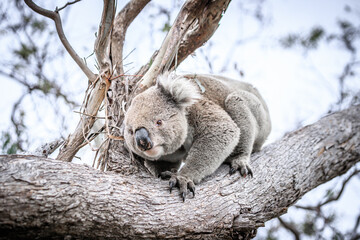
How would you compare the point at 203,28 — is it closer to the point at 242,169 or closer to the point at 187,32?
the point at 187,32

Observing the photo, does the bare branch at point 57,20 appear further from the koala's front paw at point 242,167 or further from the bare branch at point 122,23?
the koala's front paw at point 242,167

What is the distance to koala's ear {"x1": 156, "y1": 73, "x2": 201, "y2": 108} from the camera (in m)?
3.21

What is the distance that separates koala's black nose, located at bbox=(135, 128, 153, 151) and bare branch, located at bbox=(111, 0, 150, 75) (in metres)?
1.14

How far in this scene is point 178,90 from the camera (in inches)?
126

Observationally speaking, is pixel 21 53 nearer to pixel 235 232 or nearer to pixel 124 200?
pixel 124 200

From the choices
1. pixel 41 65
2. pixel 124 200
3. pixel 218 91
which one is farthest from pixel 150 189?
pixel 41 65

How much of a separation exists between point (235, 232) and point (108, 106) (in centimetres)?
188

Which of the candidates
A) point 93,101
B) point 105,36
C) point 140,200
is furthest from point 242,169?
point 105,36

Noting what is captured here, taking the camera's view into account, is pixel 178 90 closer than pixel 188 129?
Yes

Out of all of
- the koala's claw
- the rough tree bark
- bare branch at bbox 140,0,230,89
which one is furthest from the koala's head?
the koala's claw

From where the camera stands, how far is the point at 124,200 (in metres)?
2.23

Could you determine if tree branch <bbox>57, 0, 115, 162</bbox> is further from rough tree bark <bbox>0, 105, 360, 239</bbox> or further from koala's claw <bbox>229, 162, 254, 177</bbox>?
koala's claw <bbox>229, 162, 254, 177</bbox>

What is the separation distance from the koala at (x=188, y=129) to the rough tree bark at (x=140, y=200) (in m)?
0.19

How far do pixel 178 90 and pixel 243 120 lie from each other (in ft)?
3.36
